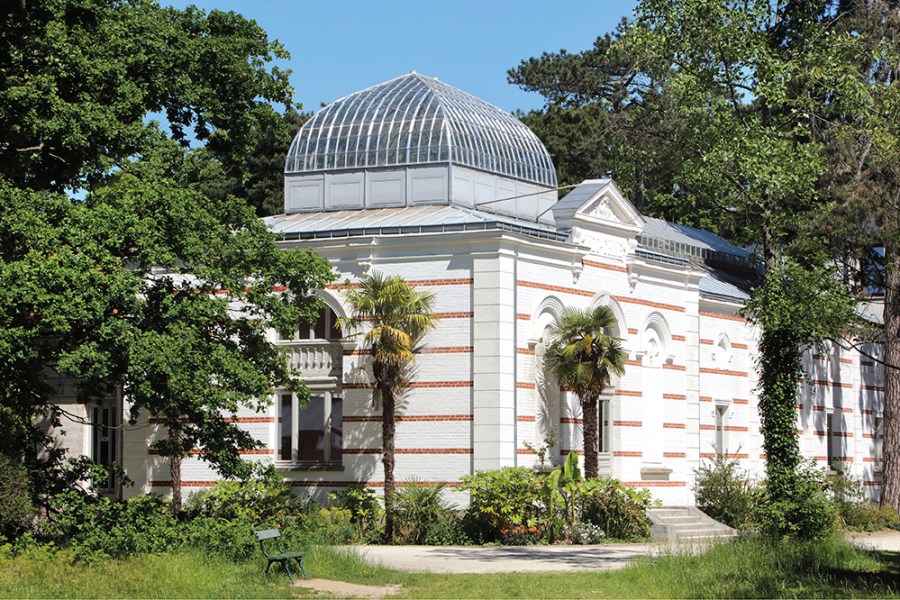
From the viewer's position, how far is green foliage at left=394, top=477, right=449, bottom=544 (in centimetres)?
3011

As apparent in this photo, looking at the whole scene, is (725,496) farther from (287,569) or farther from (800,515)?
(287,569)

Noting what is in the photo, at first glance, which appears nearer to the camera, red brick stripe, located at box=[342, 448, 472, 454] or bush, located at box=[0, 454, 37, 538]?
bush, located at box=[0, 454, 37, 538]

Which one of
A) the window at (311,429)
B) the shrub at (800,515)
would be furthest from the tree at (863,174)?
the window at (311,429)

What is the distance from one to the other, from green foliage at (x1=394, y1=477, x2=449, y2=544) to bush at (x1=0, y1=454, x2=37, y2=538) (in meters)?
8.26

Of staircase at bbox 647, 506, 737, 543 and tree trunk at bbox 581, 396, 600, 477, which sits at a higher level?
tree trunk at bbox 581, 396, 600, 477

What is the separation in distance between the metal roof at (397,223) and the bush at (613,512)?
583cm

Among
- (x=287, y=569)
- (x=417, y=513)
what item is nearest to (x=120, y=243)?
(x=287, y=569)

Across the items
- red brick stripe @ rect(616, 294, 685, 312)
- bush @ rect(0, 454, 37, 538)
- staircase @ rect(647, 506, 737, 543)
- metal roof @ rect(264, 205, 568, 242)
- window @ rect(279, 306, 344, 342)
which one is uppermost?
metal roof @ rect(264, 205, 568, 242)

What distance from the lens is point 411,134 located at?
116ft

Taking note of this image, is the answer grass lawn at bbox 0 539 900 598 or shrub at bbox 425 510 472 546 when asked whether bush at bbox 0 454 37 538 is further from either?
shrub at bbox 425 510 472 546

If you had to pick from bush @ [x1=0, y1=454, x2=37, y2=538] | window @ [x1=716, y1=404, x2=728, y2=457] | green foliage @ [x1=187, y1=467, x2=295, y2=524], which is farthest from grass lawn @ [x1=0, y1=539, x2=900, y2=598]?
window @ [x1=716, y1=404, x2=728, y2=457]

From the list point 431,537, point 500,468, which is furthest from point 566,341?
point 431,537

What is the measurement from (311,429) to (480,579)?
11.8 meters

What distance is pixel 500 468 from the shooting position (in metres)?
30.7
